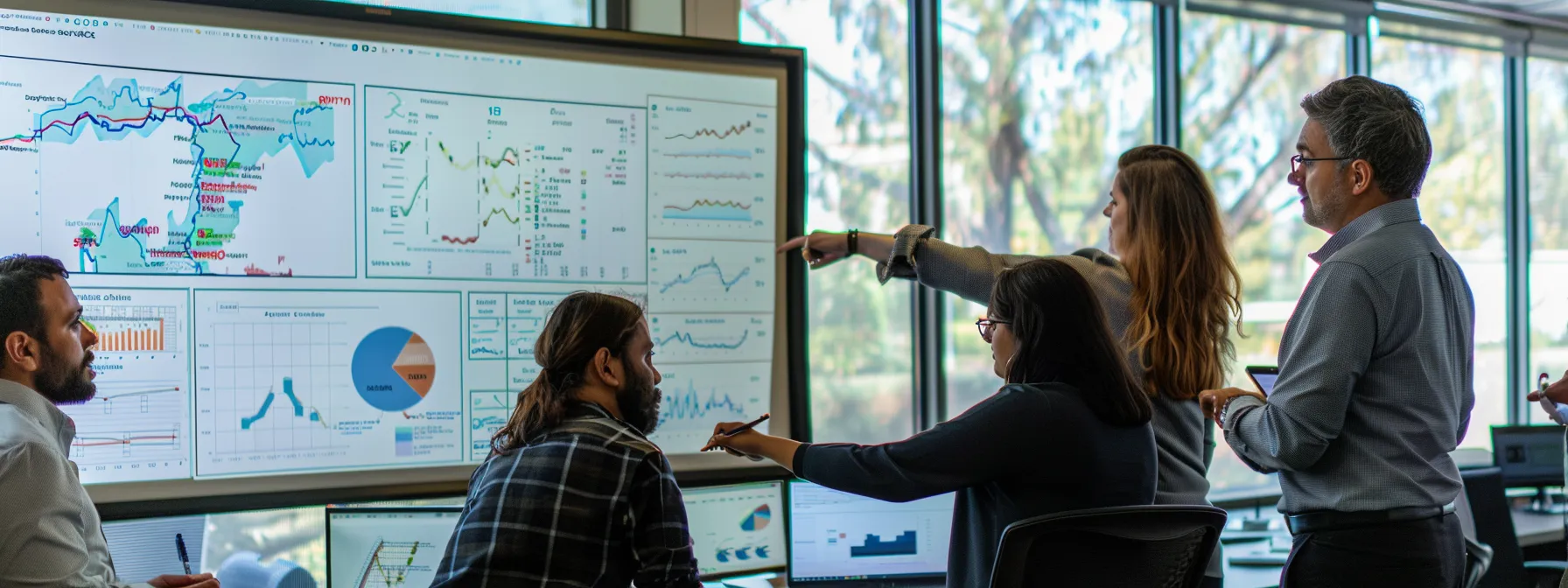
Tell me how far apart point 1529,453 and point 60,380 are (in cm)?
469

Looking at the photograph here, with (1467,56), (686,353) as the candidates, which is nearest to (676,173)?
(686,353)

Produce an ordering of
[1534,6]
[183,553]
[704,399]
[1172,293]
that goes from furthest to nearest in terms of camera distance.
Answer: [1534,6] < [704,399] < [183,553] < [1172,293]

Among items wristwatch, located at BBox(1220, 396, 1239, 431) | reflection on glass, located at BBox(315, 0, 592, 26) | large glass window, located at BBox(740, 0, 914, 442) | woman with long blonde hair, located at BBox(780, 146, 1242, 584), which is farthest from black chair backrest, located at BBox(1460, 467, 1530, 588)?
→ reflection on glass, located at BBox(315, 0, 592, 26)

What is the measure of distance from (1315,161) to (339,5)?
6.75 feet

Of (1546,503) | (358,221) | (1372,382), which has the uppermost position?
(358,221)

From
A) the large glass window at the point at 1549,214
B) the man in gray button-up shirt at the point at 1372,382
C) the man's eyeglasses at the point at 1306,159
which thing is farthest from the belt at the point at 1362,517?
the large glass window at the point at 1549,214

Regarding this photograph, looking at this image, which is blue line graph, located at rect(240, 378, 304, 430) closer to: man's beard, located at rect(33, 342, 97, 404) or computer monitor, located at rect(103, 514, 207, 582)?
computer monitor, located at rect(103, 514, 207, 582)

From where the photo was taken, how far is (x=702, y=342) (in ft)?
9.25

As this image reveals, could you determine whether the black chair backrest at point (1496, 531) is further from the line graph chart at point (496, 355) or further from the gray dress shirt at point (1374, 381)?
the line graph chart at point (496, 355)

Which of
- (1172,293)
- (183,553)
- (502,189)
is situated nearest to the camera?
(1172,293)

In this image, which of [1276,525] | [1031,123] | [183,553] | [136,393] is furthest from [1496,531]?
[136,393]

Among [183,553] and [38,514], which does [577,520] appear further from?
[183,553]

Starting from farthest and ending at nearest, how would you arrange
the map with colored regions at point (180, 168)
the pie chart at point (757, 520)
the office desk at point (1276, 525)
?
1. the office desk at point (1276, 525)
2. the pie chart at point (757, 520)
3. the map with colored regions at point (180, 168)

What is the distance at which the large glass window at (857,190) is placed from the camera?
3357 millimetres
